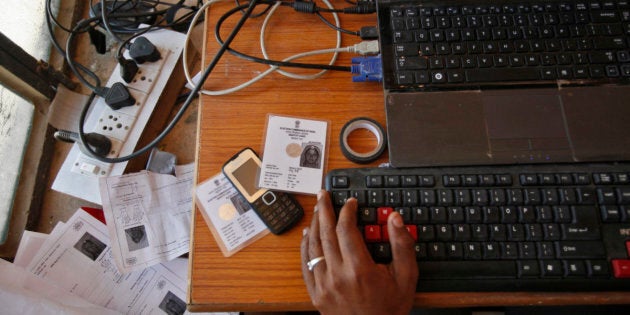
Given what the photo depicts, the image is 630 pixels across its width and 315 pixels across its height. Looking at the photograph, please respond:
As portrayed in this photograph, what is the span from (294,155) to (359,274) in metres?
0.20

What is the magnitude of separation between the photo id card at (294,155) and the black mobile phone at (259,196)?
1 centimetres

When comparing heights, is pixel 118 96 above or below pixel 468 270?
above

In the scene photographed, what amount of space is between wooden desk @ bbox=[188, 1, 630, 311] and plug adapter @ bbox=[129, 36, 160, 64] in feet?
0.53

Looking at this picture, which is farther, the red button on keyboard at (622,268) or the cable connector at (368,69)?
the cable connector at (368,69)

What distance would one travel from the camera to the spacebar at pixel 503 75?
1.75 ft

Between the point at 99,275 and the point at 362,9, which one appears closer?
the point at 362,9

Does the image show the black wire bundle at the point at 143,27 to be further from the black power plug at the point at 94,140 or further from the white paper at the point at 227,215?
the white paper at the point at 227,215

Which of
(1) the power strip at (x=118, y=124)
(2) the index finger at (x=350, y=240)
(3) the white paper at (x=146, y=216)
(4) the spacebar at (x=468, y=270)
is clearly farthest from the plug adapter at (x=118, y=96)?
(4) the spacebar at (x=468, y=270)

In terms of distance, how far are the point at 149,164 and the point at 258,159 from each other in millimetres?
314

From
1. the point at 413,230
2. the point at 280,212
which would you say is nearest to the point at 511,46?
the point at 413,230

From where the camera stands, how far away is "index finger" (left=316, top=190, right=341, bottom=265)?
1.51 ft

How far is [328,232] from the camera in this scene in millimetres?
466

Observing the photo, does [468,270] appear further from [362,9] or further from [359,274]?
[362,9]

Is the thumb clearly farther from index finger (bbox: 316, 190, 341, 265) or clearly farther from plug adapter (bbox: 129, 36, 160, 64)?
plug adapter (bbox: 129, 36, 160, 64)
